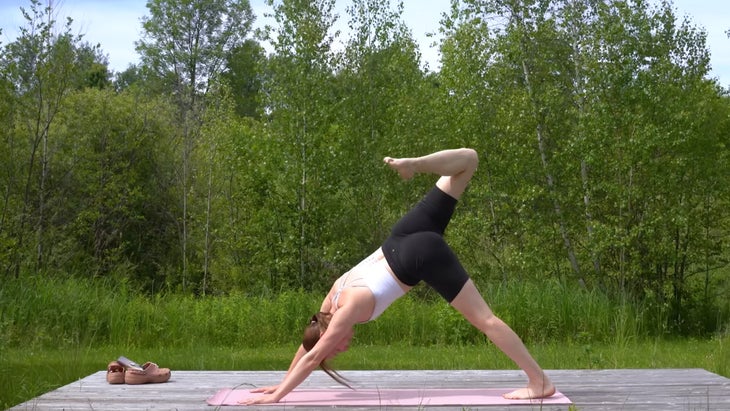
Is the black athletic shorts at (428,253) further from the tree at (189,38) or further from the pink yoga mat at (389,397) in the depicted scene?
the tree at (189,38)

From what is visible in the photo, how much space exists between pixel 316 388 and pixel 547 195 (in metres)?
10.0

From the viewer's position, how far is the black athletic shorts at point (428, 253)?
422 cm

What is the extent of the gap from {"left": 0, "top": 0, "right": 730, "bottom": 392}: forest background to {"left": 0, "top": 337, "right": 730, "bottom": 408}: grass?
791 millimetres

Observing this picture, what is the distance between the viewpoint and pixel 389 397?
14.5 feet

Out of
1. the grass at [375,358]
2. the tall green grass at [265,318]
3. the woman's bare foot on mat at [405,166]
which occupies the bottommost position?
the grass at [375,358]

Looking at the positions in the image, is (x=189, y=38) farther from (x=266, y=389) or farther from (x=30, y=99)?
(x=266, y=389)

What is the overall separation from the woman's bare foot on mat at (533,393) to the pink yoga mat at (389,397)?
0.11 ft

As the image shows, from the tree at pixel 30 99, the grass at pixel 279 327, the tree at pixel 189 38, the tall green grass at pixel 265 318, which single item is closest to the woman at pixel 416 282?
the grass at pixel 279 327

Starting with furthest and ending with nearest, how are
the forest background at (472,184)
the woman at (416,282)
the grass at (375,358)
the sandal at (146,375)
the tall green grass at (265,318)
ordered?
1. the forest background at (472,184)
2. the tall green grass at (265,318)
3. the grass at (375,358)
4. the sandal at (146,375)
5. the woman at (416,282)

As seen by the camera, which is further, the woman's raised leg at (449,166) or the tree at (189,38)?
the tree at (189,38)

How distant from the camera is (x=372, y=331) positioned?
11.8 m

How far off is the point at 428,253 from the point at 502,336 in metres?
0.55

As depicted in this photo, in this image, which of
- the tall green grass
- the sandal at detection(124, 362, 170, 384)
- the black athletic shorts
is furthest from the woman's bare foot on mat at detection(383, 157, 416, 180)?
the tall green grass

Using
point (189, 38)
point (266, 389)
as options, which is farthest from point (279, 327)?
point (189, 38)
